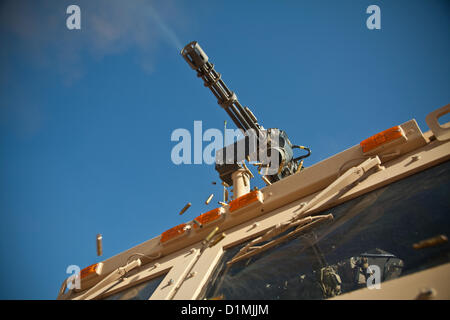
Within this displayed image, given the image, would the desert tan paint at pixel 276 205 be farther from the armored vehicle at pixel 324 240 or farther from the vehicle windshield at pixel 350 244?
the vehicle windshield at pixel 350 244

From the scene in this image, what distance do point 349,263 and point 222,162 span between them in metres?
4.10

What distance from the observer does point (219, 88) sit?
26.9ft

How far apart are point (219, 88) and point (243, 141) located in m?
1.42

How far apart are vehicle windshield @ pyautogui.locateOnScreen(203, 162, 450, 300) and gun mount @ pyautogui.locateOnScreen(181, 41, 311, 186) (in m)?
3.90

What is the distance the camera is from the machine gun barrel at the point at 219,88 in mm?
7789

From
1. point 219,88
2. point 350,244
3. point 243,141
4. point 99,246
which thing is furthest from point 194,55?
point 350,244

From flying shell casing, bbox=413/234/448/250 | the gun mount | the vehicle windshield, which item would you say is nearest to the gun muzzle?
the gun mount

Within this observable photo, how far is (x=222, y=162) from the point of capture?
7.56 meters

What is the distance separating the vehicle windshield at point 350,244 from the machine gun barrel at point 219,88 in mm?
4937

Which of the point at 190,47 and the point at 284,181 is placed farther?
the point at 190,47

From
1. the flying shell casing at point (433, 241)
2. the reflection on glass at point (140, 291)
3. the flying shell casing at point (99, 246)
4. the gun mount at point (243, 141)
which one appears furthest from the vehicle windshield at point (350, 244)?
the gun mount at point (243, 141)
